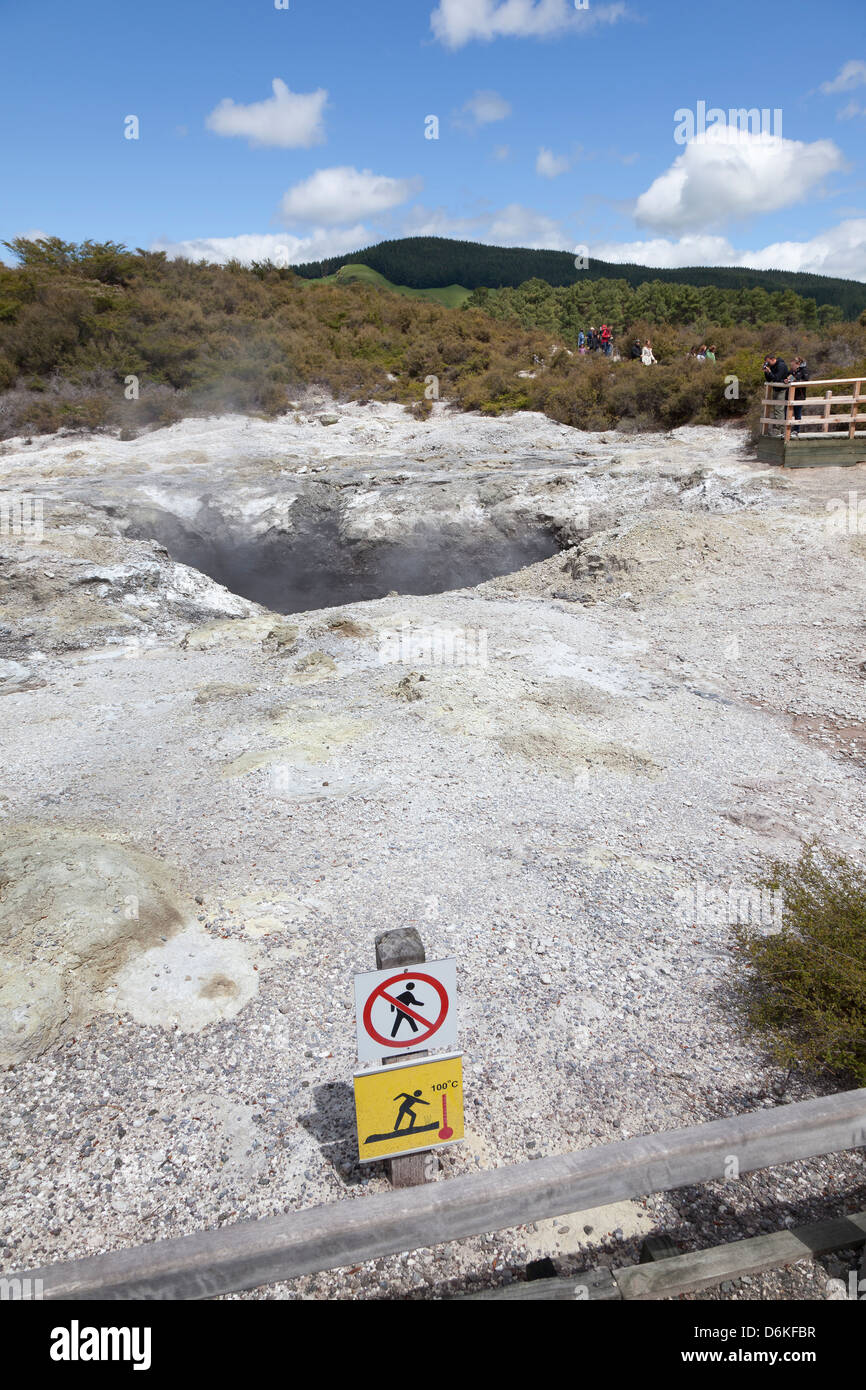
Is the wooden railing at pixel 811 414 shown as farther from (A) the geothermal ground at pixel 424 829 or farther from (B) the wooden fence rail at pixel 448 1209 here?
(B) the wooden fence rail at pixel 448 1209

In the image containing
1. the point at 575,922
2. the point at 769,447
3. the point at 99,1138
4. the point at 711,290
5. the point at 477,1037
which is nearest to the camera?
the point at 99,1138

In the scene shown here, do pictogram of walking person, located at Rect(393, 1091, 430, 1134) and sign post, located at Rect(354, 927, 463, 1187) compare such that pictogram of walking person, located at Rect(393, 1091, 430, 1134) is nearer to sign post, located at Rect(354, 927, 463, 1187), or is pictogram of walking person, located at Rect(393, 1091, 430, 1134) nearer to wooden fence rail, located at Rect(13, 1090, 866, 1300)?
sign post, located at Rect(354, 927, 463, 1187)

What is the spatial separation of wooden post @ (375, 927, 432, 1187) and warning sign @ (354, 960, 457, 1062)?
1.5 inches

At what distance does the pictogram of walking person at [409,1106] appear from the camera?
350 centimetres

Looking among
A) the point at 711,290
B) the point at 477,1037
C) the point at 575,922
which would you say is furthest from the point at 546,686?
the point at 711,290

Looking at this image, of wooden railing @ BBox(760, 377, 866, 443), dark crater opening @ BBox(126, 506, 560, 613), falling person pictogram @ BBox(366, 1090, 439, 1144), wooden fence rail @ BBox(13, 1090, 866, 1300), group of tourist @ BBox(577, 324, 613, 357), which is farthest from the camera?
group of tourist @ BBox(577, 324, 613, 357)

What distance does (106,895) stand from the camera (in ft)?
18.4

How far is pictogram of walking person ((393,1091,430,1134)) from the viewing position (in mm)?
3502

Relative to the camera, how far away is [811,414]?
64.2ft

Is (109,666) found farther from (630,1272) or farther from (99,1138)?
(630,1272)

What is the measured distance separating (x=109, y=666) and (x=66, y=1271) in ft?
34.9

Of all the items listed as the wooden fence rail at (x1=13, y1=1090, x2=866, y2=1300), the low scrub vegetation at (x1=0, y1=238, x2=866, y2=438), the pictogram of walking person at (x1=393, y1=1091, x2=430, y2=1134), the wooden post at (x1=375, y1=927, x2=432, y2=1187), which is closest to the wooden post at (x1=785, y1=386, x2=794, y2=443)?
the low scrub vegetation at (x1=0, y1=238, x2=866, y2=438)

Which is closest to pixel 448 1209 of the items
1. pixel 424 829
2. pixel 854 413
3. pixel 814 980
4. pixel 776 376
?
pixel 814 980
